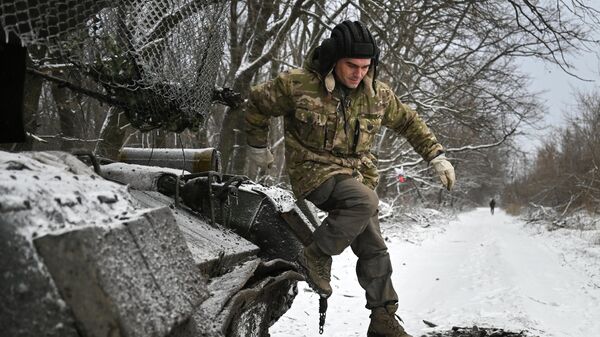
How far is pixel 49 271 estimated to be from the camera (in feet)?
3.57

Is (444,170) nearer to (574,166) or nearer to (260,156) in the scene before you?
(260,156)

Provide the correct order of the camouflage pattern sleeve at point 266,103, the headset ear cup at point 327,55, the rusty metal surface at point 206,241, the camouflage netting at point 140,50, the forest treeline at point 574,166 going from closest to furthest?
the camouflage netting at point 140,50
the rusty metal surface at point 206,241
the headset ear cup at point 327,55
the camouflage pattern sleeve at point 266,103
the forest treeline at point 574,166

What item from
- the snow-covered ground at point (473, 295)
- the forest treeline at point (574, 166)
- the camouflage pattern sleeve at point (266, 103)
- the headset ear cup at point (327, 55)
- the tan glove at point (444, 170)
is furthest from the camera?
the forest treeline at point (574, 166)

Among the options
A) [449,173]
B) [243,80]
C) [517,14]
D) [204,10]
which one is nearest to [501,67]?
[517,14]

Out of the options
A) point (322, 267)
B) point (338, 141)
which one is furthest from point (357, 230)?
point (338, 141)

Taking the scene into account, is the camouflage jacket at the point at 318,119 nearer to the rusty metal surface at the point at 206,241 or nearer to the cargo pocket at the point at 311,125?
the cargo pocket at the point at 311,125

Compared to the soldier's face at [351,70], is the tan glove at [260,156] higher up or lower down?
lower down

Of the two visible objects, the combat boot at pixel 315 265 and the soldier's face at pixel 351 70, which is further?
the combat boot at pixel 315 265

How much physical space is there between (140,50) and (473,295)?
5.66 meters

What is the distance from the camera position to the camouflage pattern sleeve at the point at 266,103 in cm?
304

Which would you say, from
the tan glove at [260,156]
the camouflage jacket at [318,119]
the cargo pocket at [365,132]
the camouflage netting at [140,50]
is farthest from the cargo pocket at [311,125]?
the camouflage netting at [140,50]

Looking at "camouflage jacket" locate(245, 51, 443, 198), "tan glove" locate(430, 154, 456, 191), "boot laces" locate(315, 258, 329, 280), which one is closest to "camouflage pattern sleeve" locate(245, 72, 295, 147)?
"camouflage jacket" locate(245, 51, 443, 198)

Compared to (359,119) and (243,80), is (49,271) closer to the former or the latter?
(359,119)

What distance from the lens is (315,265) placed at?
307 centimetres
